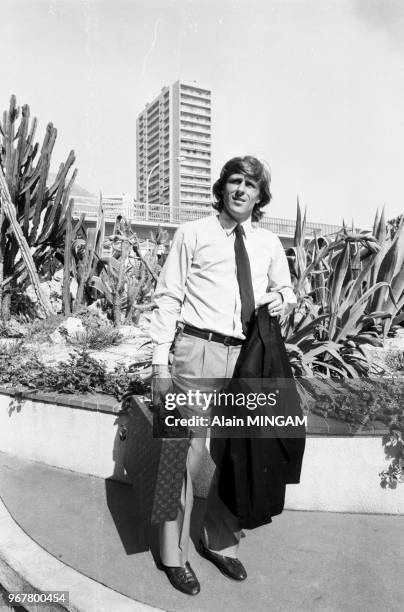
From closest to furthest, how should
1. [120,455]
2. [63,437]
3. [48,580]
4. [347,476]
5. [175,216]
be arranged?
[48,580]
[347,476]
[120,455]
[63,437]
[175,216]

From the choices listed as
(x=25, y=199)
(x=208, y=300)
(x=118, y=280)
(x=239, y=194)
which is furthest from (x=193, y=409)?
(x=25, y=199)

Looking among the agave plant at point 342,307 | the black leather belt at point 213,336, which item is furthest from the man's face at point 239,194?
the agave plant at point 342,307

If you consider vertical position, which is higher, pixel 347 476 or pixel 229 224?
pixel 229 224

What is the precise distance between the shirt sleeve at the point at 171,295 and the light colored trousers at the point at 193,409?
9 cm

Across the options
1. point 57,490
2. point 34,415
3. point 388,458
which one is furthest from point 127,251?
point 388,458

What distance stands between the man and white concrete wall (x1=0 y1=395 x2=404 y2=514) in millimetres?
590

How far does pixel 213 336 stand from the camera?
2199mm

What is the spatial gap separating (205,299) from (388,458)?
1.47m

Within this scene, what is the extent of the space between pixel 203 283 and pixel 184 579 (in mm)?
1289

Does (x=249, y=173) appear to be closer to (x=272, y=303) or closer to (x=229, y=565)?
(x=272, y=303)

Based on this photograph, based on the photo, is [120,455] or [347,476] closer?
[347,476]

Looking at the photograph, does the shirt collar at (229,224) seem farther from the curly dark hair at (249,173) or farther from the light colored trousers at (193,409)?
the light colored trousers at (193,409)

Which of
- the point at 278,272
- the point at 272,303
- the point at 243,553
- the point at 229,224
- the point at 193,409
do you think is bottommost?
the point at 243,553

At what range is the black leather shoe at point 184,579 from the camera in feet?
7.20
